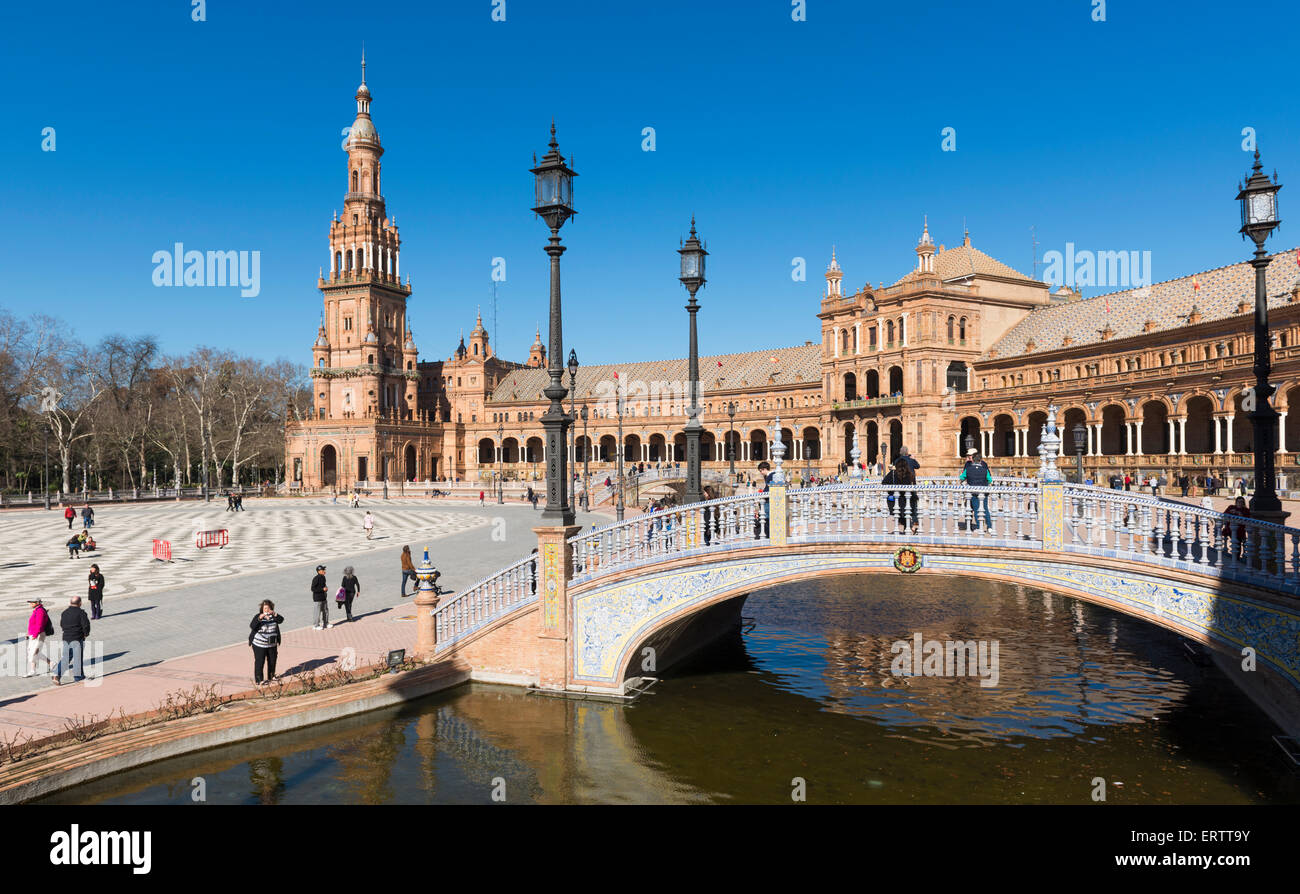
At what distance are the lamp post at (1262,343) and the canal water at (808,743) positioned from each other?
339 cm

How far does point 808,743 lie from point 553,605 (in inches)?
184

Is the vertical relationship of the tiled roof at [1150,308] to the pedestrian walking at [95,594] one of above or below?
above

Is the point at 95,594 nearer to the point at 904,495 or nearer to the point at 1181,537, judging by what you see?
the point at 904,495

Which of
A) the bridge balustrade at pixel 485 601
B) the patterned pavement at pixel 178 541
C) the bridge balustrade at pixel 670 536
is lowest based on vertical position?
the patterned pavement at pixel 178 541

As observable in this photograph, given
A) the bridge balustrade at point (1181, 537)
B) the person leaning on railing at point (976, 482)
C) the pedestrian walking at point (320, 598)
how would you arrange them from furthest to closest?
the pedestrian walking at point (320, 598) < the person leaning on railing at point (976, 482) < the bridge balustrade at point (1181, 537)

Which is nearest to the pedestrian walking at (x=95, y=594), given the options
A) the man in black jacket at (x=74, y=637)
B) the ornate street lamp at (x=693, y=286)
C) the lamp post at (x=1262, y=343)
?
the man in black jacket at (x=74, y=637)

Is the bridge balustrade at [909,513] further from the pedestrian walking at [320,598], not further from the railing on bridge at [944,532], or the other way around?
the pedestrian walking at [320,598]

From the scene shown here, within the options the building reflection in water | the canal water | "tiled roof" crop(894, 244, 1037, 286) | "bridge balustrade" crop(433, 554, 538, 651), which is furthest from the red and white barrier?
"tiled roof" crop(894, 244, 1037, 286)

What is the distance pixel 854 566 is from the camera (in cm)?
1201

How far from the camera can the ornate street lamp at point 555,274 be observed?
12828 mm

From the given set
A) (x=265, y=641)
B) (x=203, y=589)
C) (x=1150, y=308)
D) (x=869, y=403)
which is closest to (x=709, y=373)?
(x=869, y=403)

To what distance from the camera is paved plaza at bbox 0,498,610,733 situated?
1274cm

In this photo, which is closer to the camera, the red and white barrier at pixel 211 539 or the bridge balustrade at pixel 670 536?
the bridge balustrade at pixel 670 536

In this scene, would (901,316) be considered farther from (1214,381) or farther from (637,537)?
(637,537)
